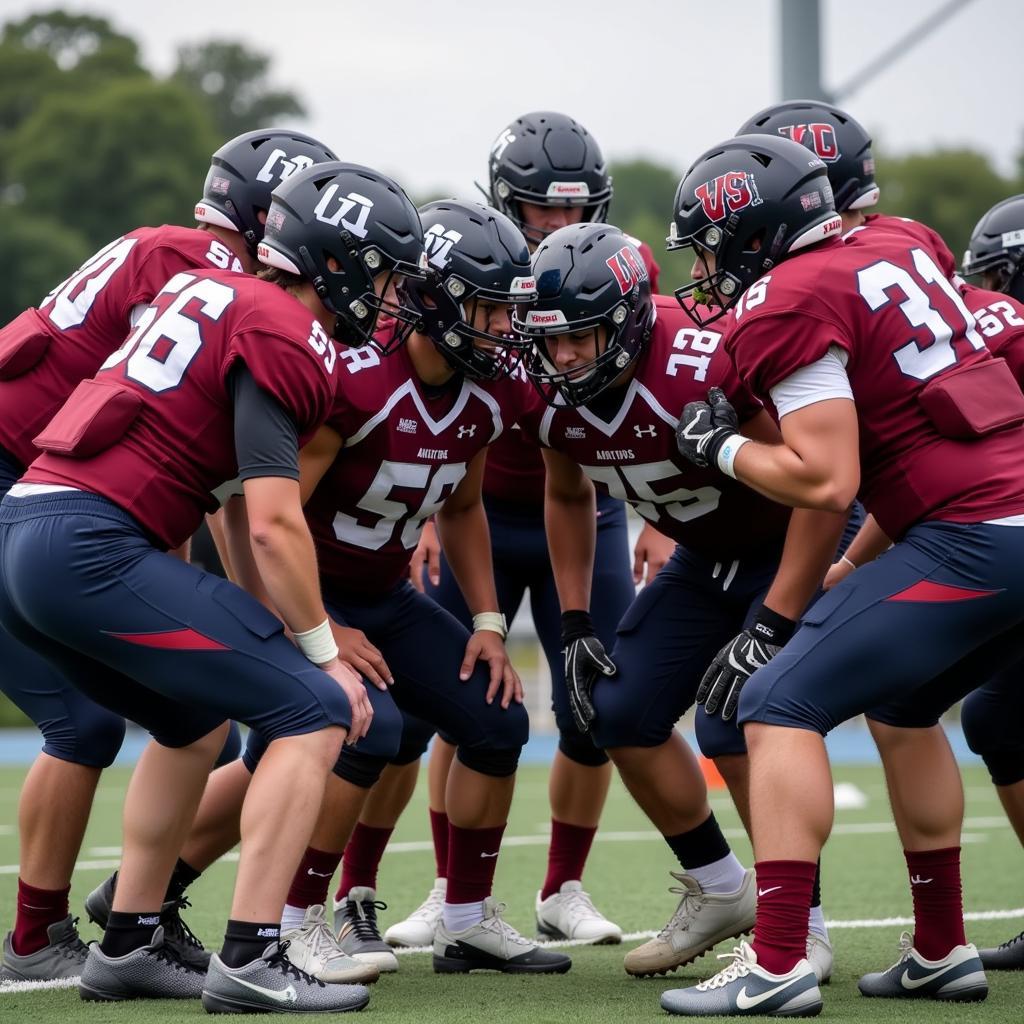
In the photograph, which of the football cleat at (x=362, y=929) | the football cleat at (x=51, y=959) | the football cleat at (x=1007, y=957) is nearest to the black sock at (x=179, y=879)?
the football cleat at (x=51, y=959)

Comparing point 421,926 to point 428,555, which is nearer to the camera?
point 421,926

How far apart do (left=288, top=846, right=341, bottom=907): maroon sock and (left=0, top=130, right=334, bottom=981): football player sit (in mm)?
299

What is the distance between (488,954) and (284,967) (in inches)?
40.2

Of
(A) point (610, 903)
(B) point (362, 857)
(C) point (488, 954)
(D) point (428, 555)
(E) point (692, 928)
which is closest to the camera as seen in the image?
(E) point (692, 928)

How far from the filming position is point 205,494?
3920 millimetres

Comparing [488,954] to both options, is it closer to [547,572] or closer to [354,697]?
[354,697]

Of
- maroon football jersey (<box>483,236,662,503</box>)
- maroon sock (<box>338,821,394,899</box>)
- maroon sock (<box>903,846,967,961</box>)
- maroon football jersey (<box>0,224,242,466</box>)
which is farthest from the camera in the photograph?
maroon football jersey (<box>483,236,662,503</box>)

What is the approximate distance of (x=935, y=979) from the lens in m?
4.10

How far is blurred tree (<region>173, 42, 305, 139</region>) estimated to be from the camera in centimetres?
4619

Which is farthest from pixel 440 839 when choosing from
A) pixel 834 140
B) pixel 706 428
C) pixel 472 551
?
pixel 834 140

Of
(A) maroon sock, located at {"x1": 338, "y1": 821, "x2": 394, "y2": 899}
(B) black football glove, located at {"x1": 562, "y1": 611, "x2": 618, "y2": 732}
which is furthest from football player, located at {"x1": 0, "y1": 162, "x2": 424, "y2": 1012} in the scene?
(A) maroon sock, located at {"x1": 338, "y1": 821, "x2": 394, "y2": 899}

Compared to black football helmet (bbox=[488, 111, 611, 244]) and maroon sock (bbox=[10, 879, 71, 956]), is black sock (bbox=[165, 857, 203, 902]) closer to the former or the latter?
maroon sock (bbox=[10, 879, 71, 956])

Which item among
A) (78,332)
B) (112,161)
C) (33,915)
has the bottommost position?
(112,161)

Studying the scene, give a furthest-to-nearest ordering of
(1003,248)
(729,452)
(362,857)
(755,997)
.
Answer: (362,857), (1003,248), (729,452), (755,997)
